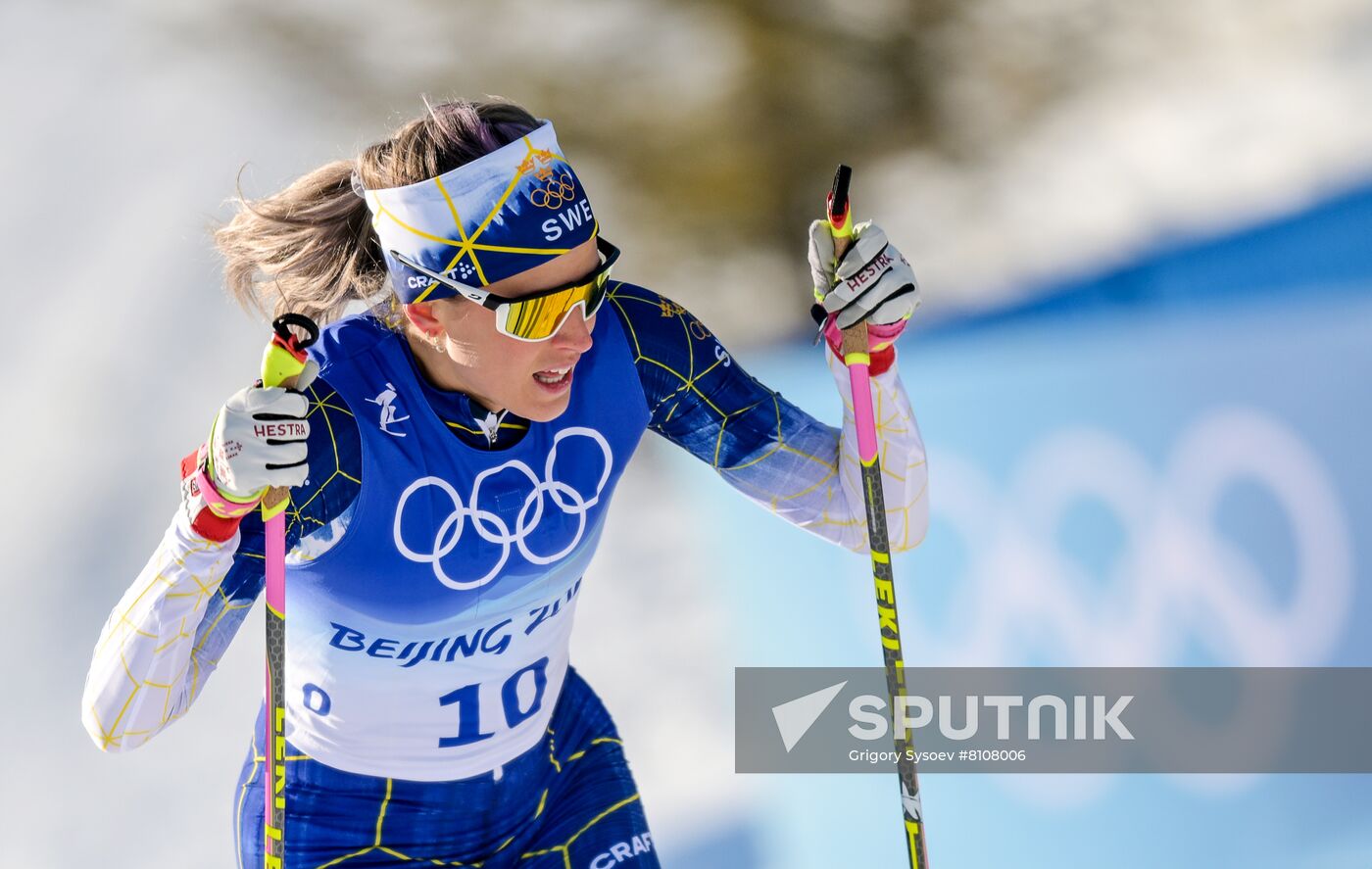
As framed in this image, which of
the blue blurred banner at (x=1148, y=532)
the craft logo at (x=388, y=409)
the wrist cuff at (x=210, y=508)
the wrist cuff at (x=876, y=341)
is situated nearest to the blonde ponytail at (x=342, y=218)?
the craft logo at (x=388, y=409)

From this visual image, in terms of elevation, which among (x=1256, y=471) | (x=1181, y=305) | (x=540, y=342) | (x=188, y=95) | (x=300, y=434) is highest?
(x=188, y=95)

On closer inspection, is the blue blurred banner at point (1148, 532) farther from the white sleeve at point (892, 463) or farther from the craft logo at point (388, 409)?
the craft logo at point (388, 409)

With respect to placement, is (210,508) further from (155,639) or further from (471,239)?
(471,239)

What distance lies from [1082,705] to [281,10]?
16.9ft

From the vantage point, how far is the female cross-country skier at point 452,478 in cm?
192

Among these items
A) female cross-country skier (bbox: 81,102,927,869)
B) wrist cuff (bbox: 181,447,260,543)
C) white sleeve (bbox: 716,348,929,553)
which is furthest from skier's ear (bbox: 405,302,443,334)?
white sleeve (bbox: 716,348,929,553)

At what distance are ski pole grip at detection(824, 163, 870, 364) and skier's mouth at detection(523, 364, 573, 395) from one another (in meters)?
0.48

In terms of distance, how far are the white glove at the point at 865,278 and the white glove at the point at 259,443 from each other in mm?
852

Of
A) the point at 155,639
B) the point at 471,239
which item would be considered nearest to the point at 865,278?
the point at 471,239

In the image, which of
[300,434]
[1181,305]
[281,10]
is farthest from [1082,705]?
[281,10]

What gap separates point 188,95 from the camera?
6.17 meters

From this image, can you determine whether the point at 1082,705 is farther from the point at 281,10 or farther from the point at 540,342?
the point at 281,10

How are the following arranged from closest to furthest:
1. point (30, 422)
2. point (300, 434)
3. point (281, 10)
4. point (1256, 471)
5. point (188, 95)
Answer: point (300, 434) < point (1256, 471) < point (30, 422) < point (188, 95) < point (281, 10)

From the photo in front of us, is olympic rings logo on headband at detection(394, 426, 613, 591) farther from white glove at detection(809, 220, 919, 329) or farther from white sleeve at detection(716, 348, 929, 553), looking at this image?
white glove at detection(809, 220, 919, 329)
